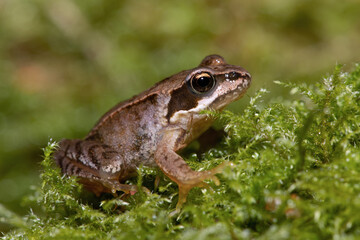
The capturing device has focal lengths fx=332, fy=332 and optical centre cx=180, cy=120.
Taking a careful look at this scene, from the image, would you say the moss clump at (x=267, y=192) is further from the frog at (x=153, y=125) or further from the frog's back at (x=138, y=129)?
the frog's back at (x=138, y=129)

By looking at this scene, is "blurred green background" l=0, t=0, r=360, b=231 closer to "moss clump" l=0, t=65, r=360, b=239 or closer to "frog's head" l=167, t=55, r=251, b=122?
"frog's head" l=167, t=55, r=251, b=122

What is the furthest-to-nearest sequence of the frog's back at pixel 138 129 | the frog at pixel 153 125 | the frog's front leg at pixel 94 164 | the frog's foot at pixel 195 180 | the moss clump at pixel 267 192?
the frog's back at pixel 138 129, the frog at pixel 153 125, the frog's front leg at pixel 94 164, the frog's foot at pixel 195 180, the moss clump at pixel 267 192

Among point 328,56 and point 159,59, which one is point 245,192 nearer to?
point 159,59

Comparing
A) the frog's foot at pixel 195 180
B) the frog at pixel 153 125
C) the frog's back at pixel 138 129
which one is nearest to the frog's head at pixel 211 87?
the frog at pixel 153 125

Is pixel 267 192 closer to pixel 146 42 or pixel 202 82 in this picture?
pixel 202 82

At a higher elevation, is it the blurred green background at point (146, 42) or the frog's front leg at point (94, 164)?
the blurred green background at point (146, 42)

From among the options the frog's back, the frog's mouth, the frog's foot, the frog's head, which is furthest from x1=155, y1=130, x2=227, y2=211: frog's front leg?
the frog's mouth

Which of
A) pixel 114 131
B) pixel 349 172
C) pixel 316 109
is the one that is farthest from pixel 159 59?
pixel 349 172
